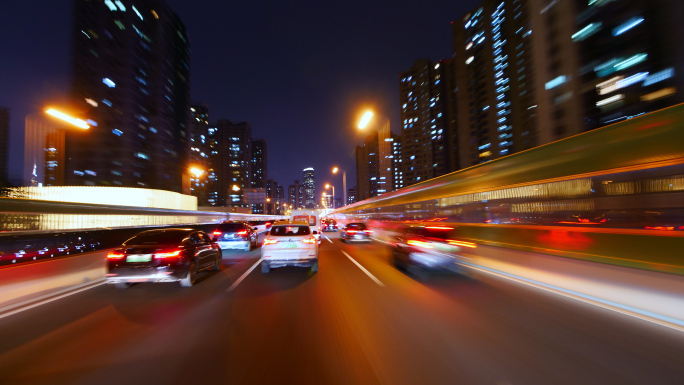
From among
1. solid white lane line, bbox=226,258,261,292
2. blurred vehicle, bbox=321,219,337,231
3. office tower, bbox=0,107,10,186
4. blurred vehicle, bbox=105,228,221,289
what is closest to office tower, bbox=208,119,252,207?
office tower, bbox=0,107,10,186

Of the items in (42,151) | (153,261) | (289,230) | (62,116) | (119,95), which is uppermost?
(119,95)

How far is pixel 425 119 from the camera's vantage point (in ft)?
449

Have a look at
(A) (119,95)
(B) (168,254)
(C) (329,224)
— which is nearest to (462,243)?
(B) (168,254)

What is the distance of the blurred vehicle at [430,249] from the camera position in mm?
10852

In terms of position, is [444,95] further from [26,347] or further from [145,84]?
[26,347]

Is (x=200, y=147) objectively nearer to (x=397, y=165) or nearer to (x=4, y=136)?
(x=397, y=165)

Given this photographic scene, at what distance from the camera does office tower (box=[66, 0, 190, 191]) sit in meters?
82.9

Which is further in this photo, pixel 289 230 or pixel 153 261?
pixel 289 230

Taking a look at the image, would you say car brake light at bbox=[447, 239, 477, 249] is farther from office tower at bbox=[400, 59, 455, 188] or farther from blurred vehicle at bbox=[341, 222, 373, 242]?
office tower at bbox=[400, 59, 455, 188]

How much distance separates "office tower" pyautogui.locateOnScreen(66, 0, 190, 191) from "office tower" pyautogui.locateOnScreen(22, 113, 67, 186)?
3.30 m

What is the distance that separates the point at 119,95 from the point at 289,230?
3667 inches

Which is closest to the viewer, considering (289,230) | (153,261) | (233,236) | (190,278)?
(153,261)

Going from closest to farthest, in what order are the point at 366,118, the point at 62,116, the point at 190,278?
1. the point at 190,278
2. the point at 62,116
3. the point at 366,118

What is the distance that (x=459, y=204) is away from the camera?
1761 cm
